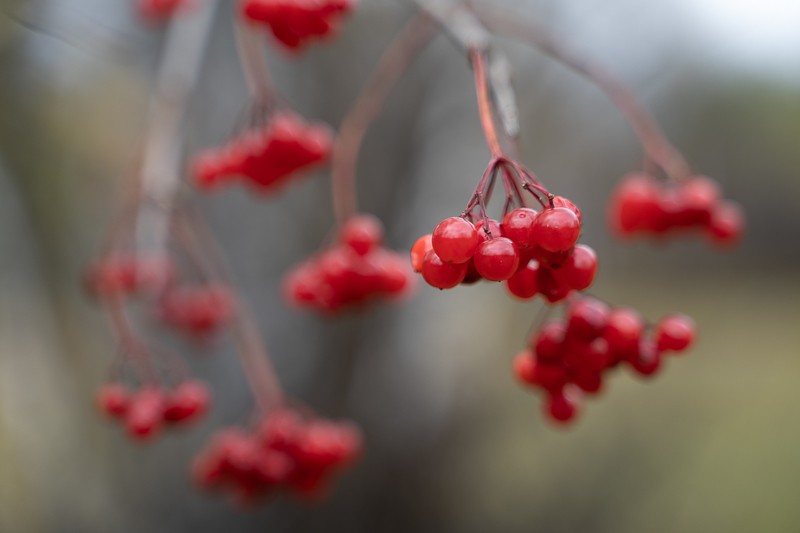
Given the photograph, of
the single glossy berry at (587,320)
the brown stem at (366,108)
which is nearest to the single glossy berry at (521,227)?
the single glossy berry at (587,320)

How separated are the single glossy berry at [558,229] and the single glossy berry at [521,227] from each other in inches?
1.0

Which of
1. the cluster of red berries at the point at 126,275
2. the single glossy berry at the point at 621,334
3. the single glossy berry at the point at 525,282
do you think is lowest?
the single glossy berry at the point at 525,282

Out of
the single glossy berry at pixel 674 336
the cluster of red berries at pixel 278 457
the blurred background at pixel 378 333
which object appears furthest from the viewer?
the blurred background at pixel 378 333

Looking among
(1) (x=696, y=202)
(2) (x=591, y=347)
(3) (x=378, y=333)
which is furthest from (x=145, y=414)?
(3) (x=378, y=333)

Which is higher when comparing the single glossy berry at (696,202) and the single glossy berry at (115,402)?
the single glossy berry at (696,202)

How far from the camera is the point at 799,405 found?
704cm

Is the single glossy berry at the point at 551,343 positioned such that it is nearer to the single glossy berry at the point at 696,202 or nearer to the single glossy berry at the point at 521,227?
the single glossy berry at the point at 521,227

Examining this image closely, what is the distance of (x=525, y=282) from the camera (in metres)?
1.01

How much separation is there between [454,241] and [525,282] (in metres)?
0.20

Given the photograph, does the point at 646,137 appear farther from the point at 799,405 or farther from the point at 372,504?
the point at 799,405

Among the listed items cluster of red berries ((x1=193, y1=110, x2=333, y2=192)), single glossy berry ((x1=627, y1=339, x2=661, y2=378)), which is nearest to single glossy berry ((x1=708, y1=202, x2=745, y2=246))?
single glossy berry ((x1=627, y1=339, x2=661, y2=378))

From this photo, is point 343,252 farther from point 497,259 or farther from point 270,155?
point 497,259

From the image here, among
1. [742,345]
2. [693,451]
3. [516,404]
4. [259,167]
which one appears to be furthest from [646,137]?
[742,345]

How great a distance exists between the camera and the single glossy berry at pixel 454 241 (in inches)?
33.7
